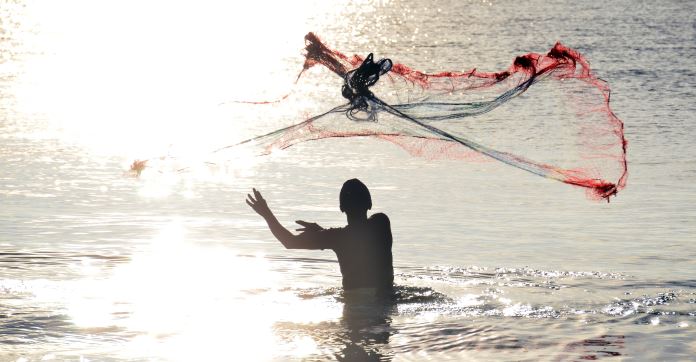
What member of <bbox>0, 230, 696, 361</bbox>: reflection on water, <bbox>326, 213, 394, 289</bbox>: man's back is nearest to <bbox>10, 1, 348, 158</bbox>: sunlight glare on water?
<bbox>0, 230, 696, 361</bbox>: reflection on water

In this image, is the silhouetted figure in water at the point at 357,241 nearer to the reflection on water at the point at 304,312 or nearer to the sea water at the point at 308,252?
the reflection on water at the point at 304,312

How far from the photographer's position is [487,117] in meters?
34.8

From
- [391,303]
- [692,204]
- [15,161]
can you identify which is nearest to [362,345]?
[391,303]

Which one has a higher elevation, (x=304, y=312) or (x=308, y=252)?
(x=308, y=252)

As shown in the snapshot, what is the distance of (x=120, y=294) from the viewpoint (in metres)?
14.3

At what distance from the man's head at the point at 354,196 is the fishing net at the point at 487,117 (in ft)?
2.31

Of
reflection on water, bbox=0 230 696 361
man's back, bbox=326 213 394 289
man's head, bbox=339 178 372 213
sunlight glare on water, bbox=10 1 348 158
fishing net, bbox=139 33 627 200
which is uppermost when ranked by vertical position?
sunlight glare on water, bbox=10 1 348 158

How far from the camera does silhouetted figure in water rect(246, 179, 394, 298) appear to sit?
12.8 metres

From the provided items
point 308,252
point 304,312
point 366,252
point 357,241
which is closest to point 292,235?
point 357,241

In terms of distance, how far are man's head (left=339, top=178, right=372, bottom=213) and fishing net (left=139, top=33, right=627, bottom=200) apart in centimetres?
70

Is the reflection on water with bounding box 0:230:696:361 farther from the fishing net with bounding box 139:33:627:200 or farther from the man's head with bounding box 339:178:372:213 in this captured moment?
the fishing net with bounding box 139:33:627:200

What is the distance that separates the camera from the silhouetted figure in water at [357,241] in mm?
12797

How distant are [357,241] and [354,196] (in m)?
0.55

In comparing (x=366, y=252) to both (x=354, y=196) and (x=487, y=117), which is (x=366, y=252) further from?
(x=487, y=117)
